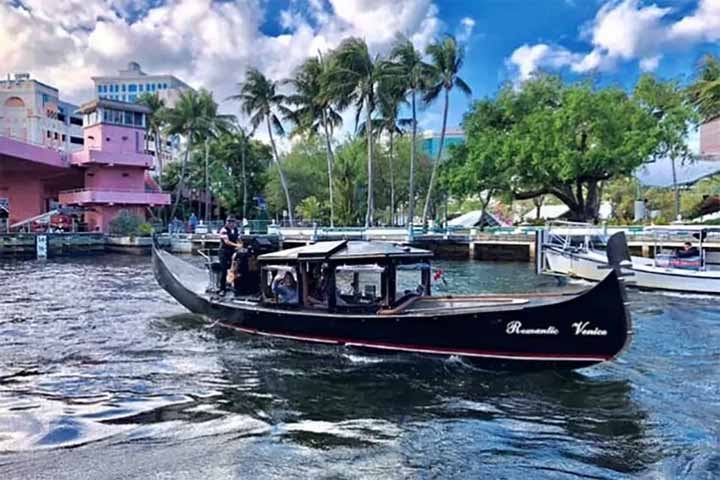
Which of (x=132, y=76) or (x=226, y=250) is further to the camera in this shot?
(x=132, y=76)

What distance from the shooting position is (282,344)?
10.3m

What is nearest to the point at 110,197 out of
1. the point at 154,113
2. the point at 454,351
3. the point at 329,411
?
the point at 154,113

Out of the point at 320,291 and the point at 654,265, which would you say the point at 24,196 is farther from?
the point at 654,265

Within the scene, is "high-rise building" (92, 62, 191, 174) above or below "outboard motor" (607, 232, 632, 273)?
above

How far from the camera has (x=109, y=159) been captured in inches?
1650

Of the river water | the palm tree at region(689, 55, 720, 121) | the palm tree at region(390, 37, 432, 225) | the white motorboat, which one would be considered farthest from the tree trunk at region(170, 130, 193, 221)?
the river water

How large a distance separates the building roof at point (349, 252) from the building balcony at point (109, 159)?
1426 inches

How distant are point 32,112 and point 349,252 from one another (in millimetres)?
78548

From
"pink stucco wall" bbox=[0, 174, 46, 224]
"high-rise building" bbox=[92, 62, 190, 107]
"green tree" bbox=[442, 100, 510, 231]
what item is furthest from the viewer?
"high-rise building" bbox=[92, 62, 190, 107]

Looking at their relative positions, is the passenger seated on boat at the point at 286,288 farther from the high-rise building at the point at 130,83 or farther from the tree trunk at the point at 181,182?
the high-rise building at the point at 130,83

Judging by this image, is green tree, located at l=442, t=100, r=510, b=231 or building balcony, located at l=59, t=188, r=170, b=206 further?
building balcony, located at l=59, t=188, r=170, b=206

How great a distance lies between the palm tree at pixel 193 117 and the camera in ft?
166

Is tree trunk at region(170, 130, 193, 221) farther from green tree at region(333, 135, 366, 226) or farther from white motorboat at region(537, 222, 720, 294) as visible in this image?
white motorboat at region(537, 222, 720, 294)

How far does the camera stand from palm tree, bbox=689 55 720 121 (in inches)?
1099
